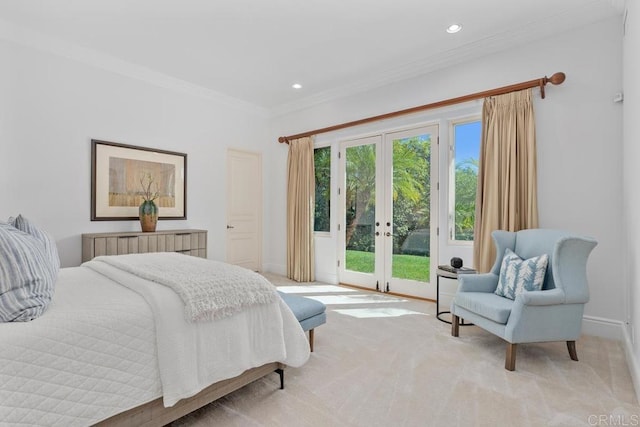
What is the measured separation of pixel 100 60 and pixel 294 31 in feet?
7.85

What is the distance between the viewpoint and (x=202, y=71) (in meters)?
4.19

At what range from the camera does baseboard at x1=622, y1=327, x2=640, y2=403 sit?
1.93 m

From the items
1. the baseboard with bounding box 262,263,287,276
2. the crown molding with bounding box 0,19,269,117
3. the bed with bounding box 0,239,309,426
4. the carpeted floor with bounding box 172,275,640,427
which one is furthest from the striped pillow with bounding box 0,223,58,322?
the baseboard with bounding box 262,263,287,276

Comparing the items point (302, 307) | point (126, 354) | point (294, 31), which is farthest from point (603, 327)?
point (294, 31)

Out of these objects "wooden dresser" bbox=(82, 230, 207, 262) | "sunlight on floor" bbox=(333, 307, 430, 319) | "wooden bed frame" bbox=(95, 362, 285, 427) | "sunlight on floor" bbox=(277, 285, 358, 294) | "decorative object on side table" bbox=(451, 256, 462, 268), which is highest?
"wooden dresser" bbox=(82, 230, 207, 262)

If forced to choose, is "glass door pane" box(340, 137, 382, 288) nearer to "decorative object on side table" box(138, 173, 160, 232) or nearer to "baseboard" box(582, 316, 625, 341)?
"baseboard" box(582, 316, 625, 341)

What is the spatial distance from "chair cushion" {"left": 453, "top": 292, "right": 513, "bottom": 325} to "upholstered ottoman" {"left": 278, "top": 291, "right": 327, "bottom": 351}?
1227mm

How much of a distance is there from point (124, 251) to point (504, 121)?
14.4 feet

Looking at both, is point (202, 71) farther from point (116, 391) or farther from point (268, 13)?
point (116, 391)

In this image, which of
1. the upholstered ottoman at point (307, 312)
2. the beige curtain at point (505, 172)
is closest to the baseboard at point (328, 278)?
the beige curtain at point (505, 172)

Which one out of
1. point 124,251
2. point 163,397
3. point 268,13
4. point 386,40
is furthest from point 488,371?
point 124,251

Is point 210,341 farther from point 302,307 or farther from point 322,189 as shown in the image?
point 322,189

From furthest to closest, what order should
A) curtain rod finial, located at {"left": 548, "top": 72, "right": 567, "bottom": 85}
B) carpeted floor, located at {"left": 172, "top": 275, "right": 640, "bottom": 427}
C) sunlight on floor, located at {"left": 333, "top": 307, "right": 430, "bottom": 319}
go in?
sunlight on floor, located at {"left": 333, "top": 307, "right": 430, "bottom": 319} < curtain rod finial, located at {"left": 548, "top": 72, "right": 567, "bottom": 85} < carpeted floor, located at {"left": 172, "top": 275, "right": 640, "bottom": 427}

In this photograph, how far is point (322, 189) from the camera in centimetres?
520
